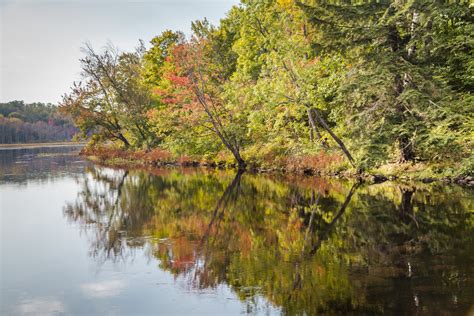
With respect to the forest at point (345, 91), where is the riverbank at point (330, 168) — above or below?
below

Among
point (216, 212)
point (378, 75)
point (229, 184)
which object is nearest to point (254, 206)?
point (216, 212)

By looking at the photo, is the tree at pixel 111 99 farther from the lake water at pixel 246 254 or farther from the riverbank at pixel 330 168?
the lake water at pixel 246 254

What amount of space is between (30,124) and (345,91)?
407 feet

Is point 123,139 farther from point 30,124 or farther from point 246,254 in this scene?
point 30,124

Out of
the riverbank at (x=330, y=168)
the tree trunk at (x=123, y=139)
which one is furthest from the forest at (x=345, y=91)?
the tree trunk at (x=123, y=139)

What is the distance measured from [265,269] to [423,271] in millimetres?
2759

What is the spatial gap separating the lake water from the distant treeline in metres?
112

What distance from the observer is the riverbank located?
63.1 feet

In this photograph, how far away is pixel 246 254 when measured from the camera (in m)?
9.40

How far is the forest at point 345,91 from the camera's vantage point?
18.3 metres

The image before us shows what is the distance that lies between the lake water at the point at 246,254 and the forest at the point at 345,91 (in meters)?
2.69

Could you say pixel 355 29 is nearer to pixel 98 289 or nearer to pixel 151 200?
pixel 151 200

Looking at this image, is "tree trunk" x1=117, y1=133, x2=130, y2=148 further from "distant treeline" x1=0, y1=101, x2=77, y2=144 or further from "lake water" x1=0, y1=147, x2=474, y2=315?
"distant treeline" x1=0, y1=101, x2=77, y2=144

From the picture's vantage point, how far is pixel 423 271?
7875mm
